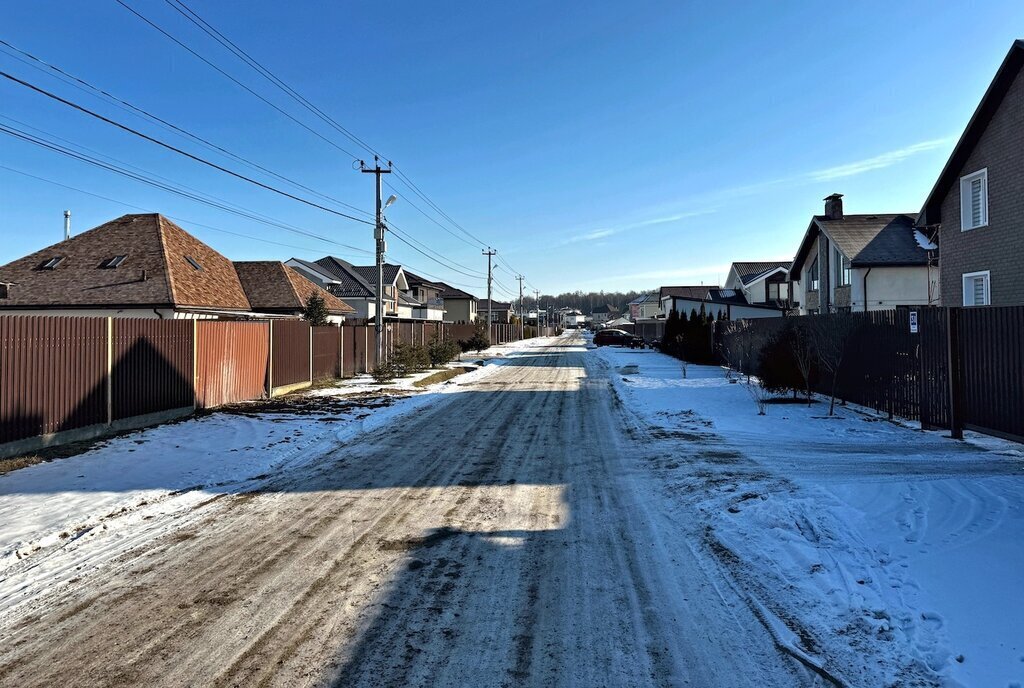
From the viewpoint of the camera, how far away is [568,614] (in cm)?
417

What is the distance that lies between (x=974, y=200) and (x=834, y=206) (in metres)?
16.8

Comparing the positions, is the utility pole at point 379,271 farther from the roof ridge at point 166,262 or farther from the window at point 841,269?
the window at point 841,269

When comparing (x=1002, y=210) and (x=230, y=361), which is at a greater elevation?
(x=1002, y=210)

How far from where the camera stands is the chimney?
32.1 meters

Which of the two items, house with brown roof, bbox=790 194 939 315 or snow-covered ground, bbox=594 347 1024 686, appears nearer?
snow-covered ground, bbox=594 347 1024 686

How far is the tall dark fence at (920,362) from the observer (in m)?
8.82

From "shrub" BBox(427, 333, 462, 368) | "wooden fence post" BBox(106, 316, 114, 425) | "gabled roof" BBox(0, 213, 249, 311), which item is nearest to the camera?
"wooden fence post" BBox(106, 316, 114, 425)

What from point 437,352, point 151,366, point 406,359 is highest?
point 437,352

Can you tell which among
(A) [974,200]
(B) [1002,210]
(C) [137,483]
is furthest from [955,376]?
(C) [137,483]

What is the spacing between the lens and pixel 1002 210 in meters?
15.1

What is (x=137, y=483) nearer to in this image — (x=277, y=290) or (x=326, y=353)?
(x=326, y=353)

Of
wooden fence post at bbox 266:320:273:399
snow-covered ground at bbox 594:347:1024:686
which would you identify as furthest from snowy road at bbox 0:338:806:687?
wooden fence post at bbox 266:320:273:399

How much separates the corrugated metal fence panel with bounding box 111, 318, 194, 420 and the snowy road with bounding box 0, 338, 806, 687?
217 inches

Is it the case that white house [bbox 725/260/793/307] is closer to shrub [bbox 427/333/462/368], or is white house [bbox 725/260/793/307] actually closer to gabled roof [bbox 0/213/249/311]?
shrub [bbox 427/333/462/368]
